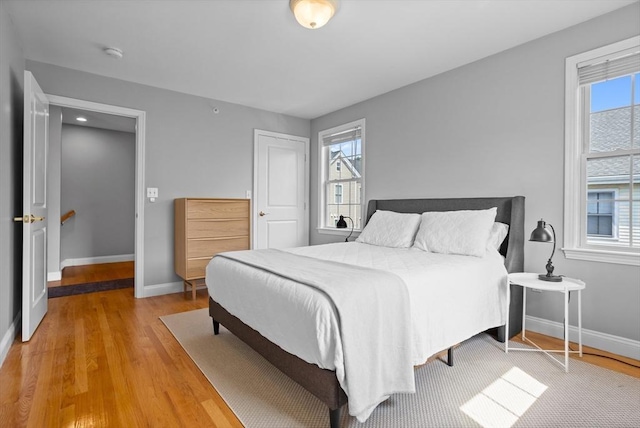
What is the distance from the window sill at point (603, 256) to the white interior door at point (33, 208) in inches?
163

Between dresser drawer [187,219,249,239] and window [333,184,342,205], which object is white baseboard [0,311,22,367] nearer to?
dresser drawer [187,219,249,239]

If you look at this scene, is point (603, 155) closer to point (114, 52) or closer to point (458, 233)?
point (458, 233)

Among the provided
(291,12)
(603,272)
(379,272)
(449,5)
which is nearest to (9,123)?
(291,12)

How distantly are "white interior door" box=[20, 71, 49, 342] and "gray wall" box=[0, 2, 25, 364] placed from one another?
0.32ft

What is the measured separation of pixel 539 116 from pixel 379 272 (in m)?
2.10

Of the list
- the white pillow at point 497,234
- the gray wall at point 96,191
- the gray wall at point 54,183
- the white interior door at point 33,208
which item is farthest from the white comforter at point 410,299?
the gray wall at point 96,191

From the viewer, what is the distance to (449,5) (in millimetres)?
2305

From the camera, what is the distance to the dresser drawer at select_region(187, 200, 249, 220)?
3.75 metres

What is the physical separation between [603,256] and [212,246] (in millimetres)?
3657

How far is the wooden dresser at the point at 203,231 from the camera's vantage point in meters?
3.73

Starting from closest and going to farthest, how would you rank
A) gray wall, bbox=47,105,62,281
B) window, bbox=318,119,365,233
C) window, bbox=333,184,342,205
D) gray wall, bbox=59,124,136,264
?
gray wall, bbox=47,105,62,281 < window, bbox=318,119,365,233 < window, bbox=333,184,342,205 < gray wall, bbox=59,124,136,264

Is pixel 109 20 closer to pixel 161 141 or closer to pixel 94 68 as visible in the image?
pixel 94 68

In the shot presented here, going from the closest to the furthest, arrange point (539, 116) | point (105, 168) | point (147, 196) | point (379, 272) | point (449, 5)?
point (379, 272)
point (449, 5)
point (539, 116)
point (147, 196)
point (105, 168)

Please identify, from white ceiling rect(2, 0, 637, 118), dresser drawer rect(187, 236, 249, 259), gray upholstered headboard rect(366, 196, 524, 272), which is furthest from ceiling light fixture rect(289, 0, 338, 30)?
dresser drawer rect(187, 236, 249, 259)
